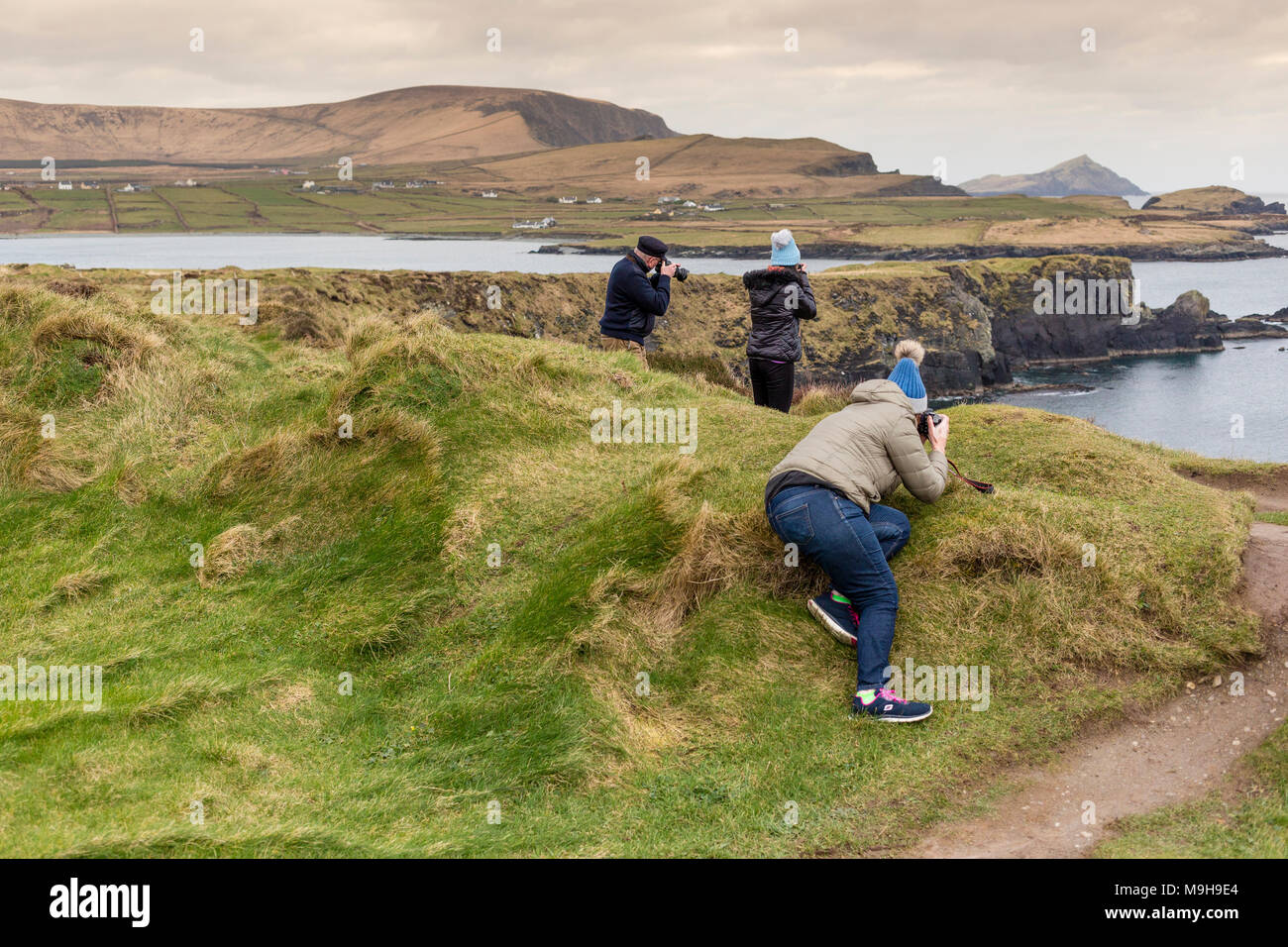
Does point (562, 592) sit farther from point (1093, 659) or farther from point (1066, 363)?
point (1066, 363)

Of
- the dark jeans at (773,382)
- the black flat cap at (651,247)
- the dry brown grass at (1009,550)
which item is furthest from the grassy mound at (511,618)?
the black flat cap at (651,247)

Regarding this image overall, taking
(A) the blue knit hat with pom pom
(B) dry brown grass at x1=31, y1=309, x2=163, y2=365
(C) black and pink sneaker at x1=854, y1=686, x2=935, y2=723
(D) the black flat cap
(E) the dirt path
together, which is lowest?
(E) the dirt path

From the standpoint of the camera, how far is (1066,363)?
99375 mm

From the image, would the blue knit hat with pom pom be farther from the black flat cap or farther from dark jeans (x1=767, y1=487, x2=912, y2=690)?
the black flat cap

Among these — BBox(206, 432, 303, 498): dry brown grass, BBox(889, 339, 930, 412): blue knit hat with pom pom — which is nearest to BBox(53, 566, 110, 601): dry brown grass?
BBox(206, 432, 303, 498): dry brown grass

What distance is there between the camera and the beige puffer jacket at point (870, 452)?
7.44 meters

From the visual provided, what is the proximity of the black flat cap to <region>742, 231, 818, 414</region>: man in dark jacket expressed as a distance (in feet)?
4.92

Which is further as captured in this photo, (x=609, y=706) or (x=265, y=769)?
(x=609, y=706)

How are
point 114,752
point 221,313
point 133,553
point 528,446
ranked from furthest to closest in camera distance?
point 221,313, point 528,446, point 133,553, point 114,752

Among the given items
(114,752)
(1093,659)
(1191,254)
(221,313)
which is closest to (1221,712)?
(1093,659)

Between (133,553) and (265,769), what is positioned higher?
(133,553)

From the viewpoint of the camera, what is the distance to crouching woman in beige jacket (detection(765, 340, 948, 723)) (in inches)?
283

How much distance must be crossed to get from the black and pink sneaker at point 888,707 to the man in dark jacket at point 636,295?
751 centimetres
